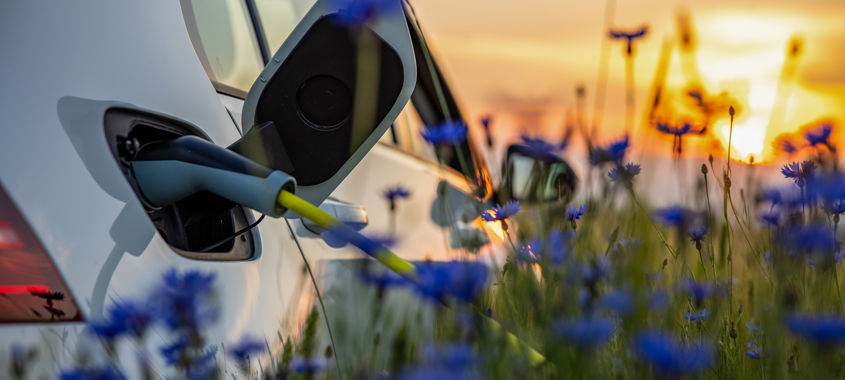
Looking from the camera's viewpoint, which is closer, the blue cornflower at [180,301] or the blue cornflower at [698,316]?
the blue cornflower at [180,301]

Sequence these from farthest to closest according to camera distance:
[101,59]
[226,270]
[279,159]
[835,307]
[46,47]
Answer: [835,307] < [279,159] < [226,270] < [101,59] < [46,47]

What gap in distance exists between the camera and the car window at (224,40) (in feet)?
6.22

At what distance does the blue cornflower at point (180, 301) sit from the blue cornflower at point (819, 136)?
160 cm

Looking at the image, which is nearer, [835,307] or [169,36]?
[169,36]

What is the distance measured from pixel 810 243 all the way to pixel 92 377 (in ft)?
4.00

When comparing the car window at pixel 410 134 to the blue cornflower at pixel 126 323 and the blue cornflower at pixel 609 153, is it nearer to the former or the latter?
the blue cornflower at pixel 609 153

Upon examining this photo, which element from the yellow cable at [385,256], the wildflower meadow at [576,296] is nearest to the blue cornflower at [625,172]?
the wildflower meadow at [576,296]

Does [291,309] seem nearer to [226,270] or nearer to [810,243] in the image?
[226,270]

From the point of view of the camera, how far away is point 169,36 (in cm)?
158

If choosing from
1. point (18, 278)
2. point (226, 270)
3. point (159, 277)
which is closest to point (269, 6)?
point (226, 270)

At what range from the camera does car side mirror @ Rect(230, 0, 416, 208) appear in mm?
1594

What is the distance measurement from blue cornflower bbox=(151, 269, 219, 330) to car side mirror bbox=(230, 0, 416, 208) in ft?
1.51

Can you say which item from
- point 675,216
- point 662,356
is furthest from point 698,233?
point 662,356

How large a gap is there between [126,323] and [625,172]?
3.66 feet
